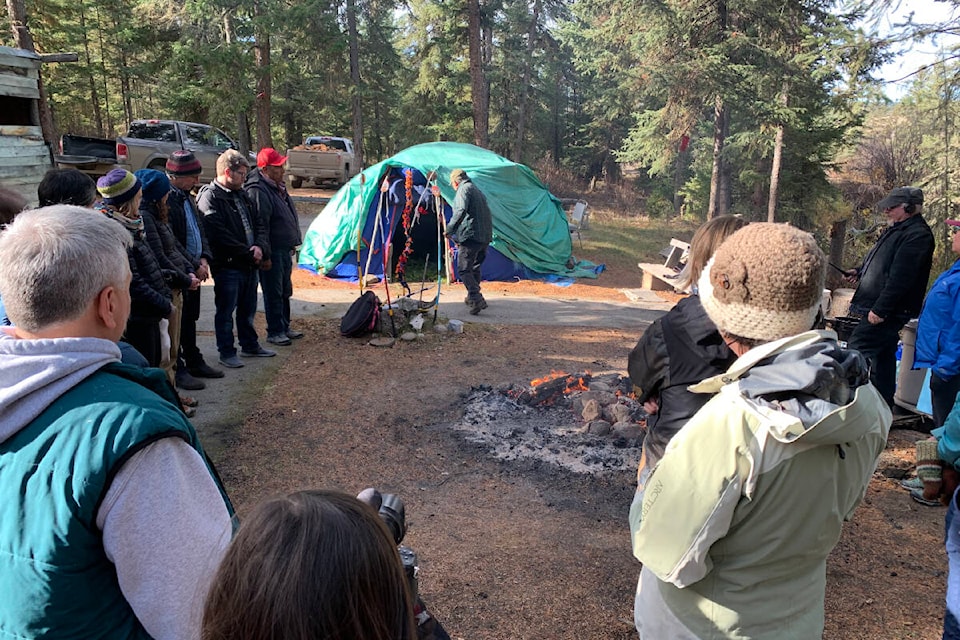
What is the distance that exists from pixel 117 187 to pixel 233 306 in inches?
79.2

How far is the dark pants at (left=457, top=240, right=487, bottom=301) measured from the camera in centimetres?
873

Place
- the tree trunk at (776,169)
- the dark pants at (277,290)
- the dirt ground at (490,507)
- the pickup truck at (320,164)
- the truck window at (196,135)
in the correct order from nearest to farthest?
the dirt ground at (490,507) < the dark pants at (277,290) < the tree trunk at (776,169) < the truck window at (196,135) < the pickup truck at (320,164)

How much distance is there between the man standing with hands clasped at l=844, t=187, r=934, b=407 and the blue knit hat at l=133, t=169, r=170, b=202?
5347mm

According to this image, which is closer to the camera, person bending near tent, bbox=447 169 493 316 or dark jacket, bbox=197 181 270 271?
dark jacket, bbox=197 181 270 271

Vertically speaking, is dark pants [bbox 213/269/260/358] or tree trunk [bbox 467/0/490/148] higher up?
tree trunk [bbox 467/0/490/148]

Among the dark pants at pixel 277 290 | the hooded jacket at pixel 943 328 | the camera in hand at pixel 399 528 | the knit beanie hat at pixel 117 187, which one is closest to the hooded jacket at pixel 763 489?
the camera in hand at pixel 399 528

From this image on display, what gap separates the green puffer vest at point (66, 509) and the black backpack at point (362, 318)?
6079mm

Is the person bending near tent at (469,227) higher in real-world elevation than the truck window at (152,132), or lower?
lower

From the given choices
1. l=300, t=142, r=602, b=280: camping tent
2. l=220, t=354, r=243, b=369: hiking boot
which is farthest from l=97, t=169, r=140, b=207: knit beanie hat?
l=300, t=142, r=602, b=280: camping tent

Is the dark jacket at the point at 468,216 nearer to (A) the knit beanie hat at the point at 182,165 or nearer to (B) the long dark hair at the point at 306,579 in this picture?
(A) the knit beanie hat at the point at 182,165

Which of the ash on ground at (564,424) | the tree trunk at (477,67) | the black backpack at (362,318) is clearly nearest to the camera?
the ash on ground at (564,424)

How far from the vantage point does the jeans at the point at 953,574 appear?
7.11ft

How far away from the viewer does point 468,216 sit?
863cm

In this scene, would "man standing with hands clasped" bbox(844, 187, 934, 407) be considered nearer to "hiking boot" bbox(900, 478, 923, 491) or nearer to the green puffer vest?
"hiking boot" bbox(900, 478, 923, 491)
